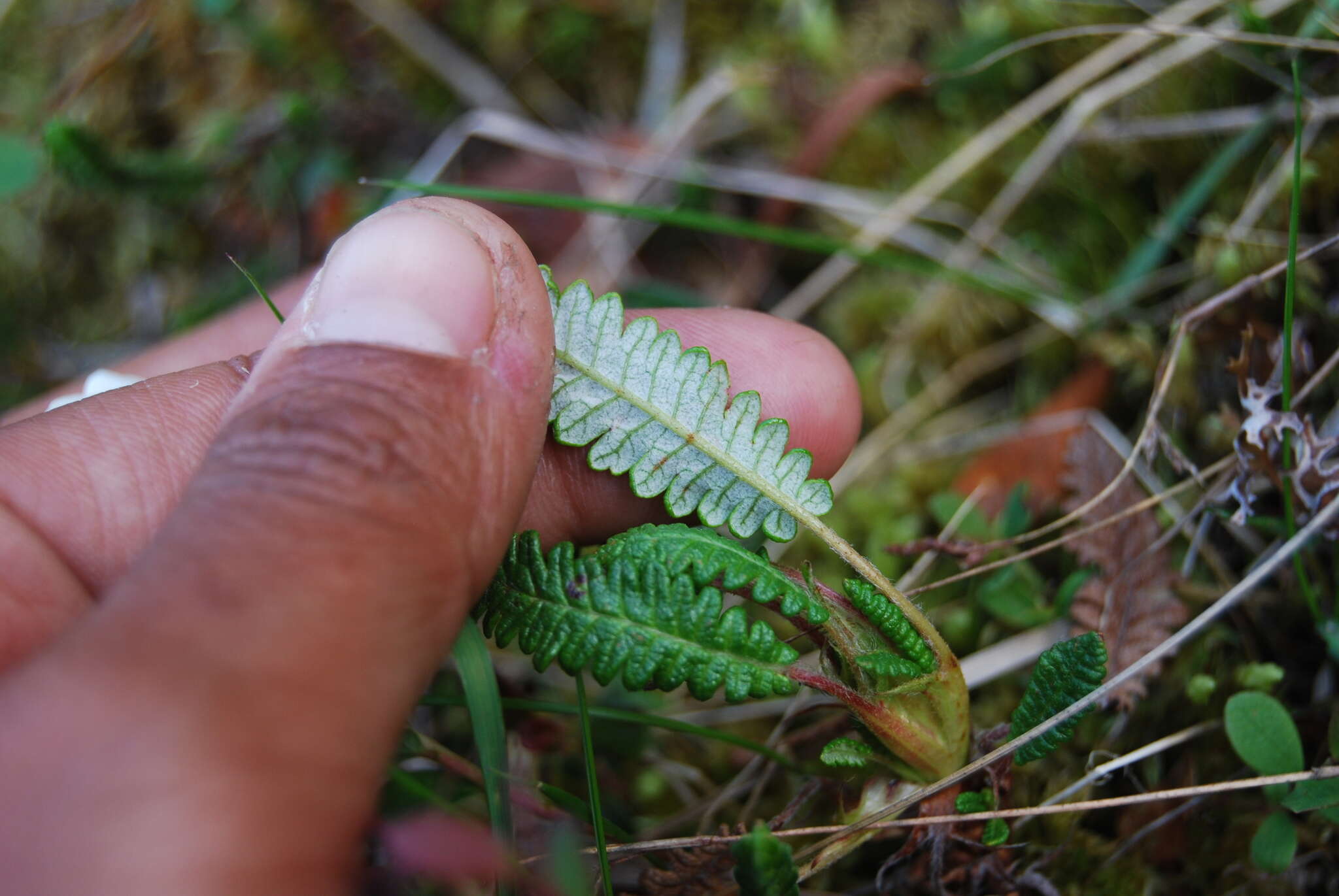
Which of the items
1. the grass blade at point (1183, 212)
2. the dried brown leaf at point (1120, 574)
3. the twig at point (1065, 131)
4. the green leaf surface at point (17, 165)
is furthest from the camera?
the green leaf surface at point (17, 165)

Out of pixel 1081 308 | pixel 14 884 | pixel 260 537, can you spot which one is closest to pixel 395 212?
pixel 260 537

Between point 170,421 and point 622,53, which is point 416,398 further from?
point 622,53

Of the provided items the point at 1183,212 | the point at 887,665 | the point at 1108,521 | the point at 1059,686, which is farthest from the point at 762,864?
the point at 1183,212

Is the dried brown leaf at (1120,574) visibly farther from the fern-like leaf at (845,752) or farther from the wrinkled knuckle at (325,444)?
the wrinkled knuckle at (325,444)

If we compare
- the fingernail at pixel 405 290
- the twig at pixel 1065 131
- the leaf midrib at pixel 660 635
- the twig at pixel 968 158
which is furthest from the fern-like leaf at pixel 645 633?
the twig at pixel 1065 131

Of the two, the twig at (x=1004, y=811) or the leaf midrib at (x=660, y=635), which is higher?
the leaf midrib at (x=660, y=635)

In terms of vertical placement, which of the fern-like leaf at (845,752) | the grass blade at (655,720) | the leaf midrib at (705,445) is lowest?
the grass blade at (655,720)
